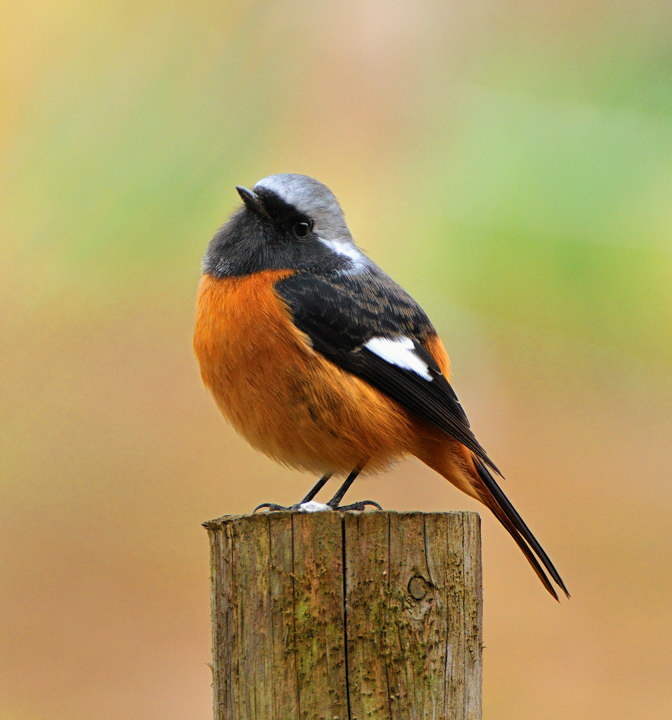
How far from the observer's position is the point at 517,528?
4.28 m

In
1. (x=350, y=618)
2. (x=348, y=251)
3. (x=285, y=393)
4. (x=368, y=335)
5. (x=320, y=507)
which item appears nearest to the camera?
(x=350, y=618)

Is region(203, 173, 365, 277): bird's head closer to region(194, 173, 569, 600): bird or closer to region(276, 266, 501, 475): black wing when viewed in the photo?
region(194, 173, 569, 600): bird

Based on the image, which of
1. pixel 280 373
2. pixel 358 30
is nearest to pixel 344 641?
pixel 280 373

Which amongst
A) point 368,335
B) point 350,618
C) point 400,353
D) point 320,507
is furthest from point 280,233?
point 350,618

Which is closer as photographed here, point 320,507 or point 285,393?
point 320,507

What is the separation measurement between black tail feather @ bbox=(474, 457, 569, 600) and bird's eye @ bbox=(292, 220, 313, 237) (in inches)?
50.8

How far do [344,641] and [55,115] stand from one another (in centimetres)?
739

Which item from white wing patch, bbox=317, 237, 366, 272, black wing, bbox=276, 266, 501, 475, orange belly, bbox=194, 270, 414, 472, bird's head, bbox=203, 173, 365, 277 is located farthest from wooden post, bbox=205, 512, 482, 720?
white wing patch, bbox=317, 237, 366, 272

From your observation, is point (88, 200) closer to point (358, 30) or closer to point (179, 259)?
point (179, 259)

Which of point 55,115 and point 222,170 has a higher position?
point 55,115

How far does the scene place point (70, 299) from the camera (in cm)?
836

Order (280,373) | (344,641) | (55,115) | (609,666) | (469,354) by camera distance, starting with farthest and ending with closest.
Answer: (55,115), (469,354), (609,666), (280,373), (344,641)

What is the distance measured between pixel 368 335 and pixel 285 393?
0.46 m

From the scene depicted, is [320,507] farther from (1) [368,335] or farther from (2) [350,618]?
(1) [368,335]
